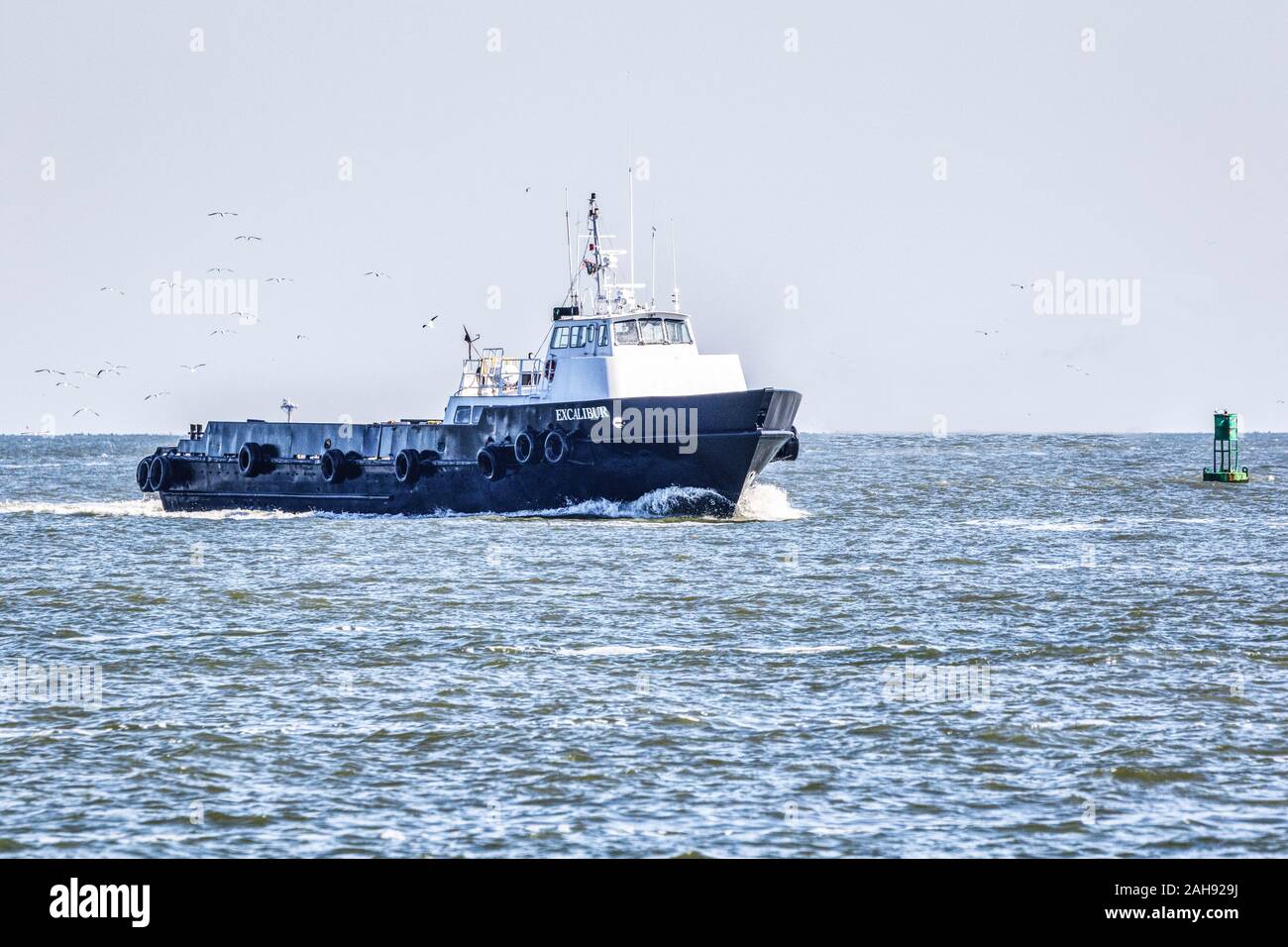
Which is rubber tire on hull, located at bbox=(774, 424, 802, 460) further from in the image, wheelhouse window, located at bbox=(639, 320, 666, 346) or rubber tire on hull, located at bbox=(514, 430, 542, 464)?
rubber tire on hull, located at bbox=(514, 430, 542, 464)

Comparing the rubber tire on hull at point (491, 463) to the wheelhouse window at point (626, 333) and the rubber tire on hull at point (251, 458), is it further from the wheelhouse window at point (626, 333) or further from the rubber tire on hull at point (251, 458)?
the rubber tire on hull at point (251, 458)

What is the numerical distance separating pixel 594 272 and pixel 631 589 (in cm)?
1884

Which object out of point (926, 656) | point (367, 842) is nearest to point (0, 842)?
point (367, 842)

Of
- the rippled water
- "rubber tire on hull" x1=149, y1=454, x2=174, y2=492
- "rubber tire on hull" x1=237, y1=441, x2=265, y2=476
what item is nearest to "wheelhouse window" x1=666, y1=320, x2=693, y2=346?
the rippled water

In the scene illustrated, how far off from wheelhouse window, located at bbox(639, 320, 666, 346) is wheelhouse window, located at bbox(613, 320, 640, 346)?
0.16 metres

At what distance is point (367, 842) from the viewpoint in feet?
40.0

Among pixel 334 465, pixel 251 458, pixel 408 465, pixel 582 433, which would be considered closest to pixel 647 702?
pixel 582 433

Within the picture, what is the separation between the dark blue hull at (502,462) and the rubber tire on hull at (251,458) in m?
0.08

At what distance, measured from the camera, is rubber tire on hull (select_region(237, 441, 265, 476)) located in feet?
176

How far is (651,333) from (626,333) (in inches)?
32.5

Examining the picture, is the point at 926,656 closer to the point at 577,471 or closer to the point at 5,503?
the point at 577,471

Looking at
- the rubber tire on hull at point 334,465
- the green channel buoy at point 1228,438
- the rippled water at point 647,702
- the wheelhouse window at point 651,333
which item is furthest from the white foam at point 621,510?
the green channel buoy at point 1228,438

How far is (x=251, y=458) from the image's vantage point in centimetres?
5353

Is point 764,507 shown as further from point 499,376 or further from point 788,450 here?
point 499,376
